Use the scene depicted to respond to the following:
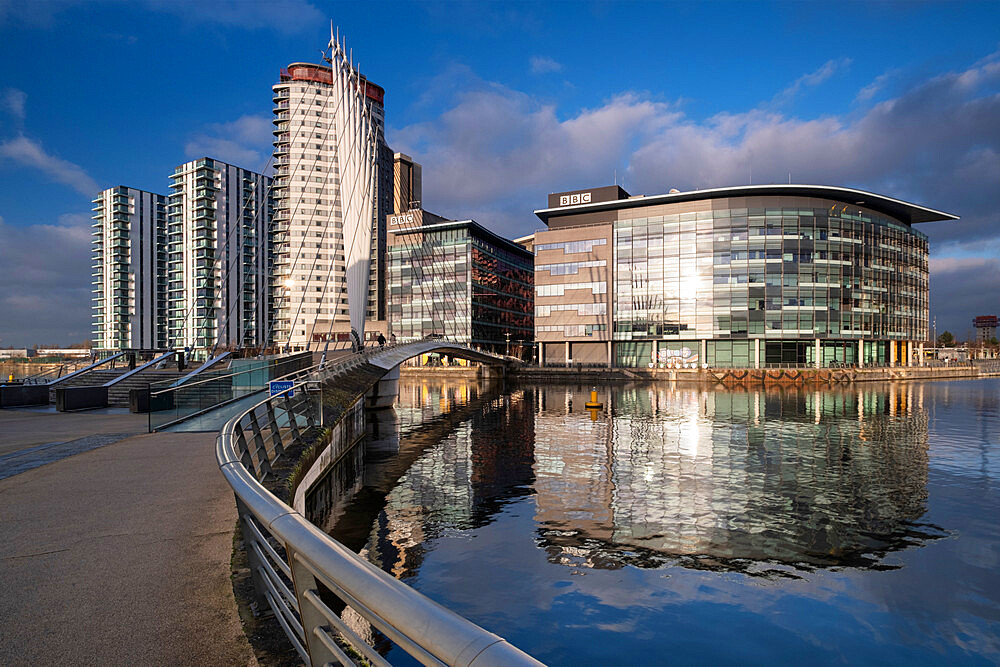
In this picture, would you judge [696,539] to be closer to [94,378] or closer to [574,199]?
[94,378]

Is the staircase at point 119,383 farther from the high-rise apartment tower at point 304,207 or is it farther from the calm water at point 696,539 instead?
the high-rise apartment tower at point 304,207

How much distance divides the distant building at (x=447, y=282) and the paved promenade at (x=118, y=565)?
334ft

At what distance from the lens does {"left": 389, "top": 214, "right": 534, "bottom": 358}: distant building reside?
114m

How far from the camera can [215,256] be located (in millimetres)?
140750

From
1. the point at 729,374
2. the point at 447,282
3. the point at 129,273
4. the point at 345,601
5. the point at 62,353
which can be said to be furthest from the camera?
the point at 129,273

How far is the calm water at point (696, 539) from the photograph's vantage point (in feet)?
33.1

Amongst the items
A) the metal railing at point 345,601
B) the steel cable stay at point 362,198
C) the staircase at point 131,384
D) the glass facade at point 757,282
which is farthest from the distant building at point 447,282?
the metal railing at point 345,601

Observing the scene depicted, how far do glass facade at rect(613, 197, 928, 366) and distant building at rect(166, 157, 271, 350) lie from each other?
92.4 meters

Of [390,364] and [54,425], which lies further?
[390,364]

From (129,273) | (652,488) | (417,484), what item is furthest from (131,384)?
(129,273)

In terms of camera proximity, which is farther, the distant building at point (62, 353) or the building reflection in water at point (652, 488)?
the distant building at point (62, 353)

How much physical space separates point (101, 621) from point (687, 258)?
93996mm

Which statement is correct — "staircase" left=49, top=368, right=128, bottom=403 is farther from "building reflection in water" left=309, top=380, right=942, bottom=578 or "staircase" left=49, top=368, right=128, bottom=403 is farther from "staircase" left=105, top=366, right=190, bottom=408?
"building reflection in water" left=309, top=380, right=942, bottom=578

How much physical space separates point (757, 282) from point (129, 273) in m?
152
